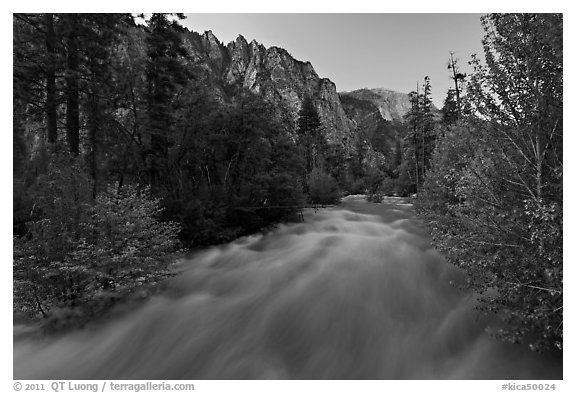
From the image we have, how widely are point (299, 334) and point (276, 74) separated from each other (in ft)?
353

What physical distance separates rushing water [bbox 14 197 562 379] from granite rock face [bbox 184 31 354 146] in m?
91.3

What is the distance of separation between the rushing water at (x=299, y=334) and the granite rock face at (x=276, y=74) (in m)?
91.3

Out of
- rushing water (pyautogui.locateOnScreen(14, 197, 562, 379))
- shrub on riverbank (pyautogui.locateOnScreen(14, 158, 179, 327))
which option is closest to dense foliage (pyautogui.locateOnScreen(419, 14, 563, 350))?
rushing water (pyautogui.locateOnScreen(14, 197, 562, 379))

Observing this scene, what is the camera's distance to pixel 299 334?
5.25 m

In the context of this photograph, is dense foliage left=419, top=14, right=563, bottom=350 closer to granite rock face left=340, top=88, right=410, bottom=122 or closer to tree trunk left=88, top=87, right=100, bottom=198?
tree trunk left=88, top=87, right=100, bottom=198

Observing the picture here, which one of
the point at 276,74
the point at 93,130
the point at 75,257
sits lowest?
the point at 75,257

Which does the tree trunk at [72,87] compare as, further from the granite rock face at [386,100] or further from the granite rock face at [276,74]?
the granite rock face at [386,100]

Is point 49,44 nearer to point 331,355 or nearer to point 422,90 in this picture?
point 331,355

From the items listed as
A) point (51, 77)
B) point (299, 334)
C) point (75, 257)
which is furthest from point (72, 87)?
point (299, 334)

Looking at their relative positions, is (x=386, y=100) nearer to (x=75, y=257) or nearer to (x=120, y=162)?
(x=120, y=162)

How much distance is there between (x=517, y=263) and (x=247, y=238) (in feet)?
30.0

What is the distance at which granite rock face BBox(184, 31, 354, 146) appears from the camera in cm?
9750

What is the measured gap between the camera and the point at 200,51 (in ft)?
337
